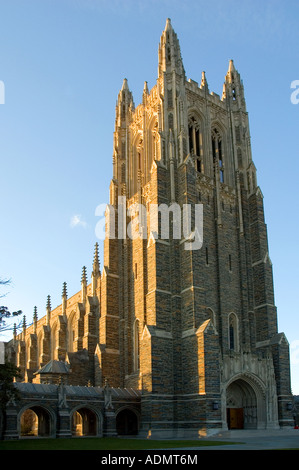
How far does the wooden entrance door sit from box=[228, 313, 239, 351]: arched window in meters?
4.46

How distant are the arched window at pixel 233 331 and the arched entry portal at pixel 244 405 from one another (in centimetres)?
308

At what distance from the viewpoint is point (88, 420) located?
3512 centimetres

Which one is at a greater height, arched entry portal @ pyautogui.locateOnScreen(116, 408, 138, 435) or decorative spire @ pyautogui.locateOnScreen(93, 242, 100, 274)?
decorative spire @ pyautogui.locateOnScreen(93, 242, 100, 274)

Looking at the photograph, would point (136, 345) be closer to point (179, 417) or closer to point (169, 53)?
point (179, 417)

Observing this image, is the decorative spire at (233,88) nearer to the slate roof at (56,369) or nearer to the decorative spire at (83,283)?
Answer: the decorative spire at (83,283)

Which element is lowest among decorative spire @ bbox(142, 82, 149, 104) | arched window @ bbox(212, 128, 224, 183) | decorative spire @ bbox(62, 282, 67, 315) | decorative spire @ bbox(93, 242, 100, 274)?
decorative spire @ bbox(62, 282, 67, 315)

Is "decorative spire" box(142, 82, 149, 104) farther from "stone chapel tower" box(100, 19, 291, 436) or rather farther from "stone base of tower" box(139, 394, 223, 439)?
"stone base of tower" box(139, 394, 223, 439)

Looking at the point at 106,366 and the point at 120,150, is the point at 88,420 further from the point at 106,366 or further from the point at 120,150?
the point at 120,150

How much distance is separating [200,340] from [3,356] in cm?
1260

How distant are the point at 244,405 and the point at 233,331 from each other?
5.49m

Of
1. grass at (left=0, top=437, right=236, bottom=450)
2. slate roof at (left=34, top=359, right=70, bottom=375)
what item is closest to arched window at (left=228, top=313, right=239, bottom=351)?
slate roof at (left=34, top=359, right=70, bottom=375)

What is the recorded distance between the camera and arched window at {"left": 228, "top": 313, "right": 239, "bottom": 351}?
38.3 m

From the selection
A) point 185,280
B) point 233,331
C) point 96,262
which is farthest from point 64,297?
point 185,280

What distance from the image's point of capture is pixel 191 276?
3494 centimetres
